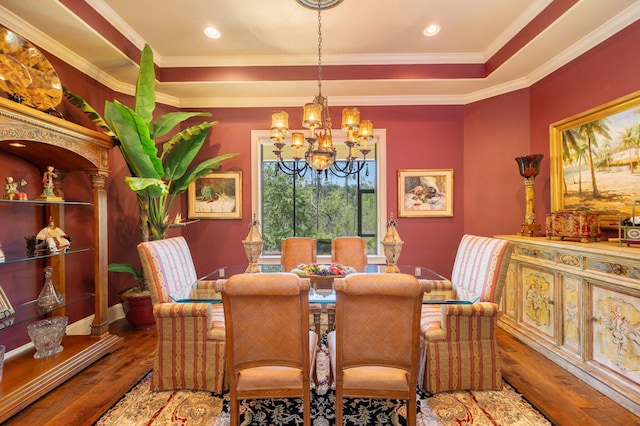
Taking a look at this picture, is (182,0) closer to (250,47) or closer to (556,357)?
(250,47)

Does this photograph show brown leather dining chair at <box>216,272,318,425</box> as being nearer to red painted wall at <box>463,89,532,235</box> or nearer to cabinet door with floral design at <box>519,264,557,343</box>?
cabinet door with floral design at <box>519,264,557,343</box>

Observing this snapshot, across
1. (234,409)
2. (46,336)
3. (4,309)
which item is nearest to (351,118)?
(234,409)

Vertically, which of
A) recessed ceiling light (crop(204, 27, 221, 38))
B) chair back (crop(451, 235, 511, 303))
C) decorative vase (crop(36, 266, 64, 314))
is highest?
recessed ceiling light (crop(204, 27, 221, 38))

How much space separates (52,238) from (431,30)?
4043 millimetres

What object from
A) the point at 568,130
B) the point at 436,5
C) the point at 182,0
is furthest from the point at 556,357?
the point at 182,0

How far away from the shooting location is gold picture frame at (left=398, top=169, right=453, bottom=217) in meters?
4.16

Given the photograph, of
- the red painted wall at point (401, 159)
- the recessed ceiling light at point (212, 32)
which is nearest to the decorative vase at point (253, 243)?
the red painted wall at point (401, 159)

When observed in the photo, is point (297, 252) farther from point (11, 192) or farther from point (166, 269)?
point (11, 192)

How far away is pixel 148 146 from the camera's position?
117 inches

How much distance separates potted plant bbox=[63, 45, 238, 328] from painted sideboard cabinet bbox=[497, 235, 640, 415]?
358cm

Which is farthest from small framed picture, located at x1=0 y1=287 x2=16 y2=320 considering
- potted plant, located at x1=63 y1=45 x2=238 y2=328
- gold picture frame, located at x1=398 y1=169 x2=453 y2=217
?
gold picture frame, located at x1=398 y1=169 x2=453 y2=217

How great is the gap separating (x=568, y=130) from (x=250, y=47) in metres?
3.49

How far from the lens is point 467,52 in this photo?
355 cm

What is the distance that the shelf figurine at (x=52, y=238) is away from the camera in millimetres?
2535
